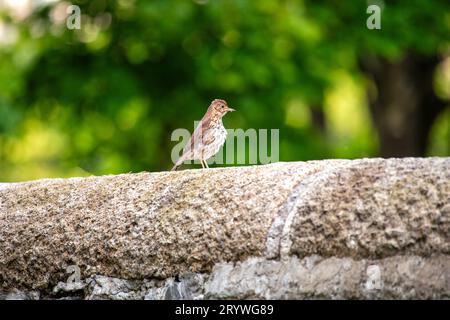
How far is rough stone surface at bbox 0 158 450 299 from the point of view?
2848mm

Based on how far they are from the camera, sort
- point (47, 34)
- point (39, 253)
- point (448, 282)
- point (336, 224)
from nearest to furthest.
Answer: point (448, 282)
point (336, 224)
point (39, 253)
point (47, 34)

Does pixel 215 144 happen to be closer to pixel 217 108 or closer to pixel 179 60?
pixel 217 108

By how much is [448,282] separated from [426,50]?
965 cm

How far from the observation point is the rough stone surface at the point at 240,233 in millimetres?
2848

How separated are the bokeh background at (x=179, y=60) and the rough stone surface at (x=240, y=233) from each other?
7209mm

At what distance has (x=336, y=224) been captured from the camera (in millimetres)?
2959

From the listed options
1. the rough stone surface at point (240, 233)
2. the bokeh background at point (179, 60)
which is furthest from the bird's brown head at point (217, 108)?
the bokeh background at point (179, 60)

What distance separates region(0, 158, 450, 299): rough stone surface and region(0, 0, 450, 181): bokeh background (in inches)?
284

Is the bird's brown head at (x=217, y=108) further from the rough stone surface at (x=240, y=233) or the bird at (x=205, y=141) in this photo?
the rough stone surface at (x=240, y=233)

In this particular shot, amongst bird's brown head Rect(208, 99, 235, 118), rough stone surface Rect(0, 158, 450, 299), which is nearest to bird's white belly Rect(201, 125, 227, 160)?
bird's brown head Rect(208, 99, 235, 118)

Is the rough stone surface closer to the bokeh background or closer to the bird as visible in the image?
the bird
